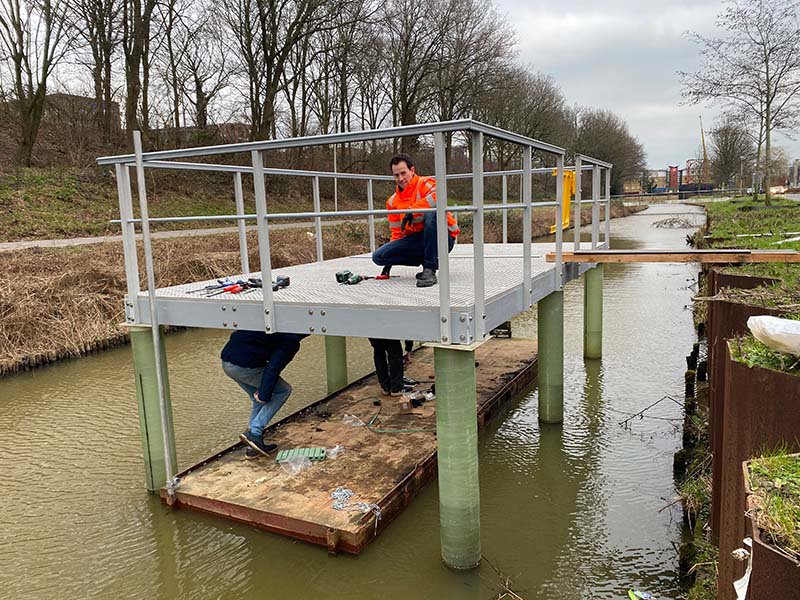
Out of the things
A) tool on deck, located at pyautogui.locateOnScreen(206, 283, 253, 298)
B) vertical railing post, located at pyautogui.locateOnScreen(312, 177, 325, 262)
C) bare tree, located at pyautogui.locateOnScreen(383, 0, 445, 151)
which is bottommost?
tool on deck, located at pyautogui.locateOnScreen(206, 283, 253, 298)

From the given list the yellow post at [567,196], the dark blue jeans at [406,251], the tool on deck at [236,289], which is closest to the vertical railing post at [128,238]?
the tool on deck at [236,289]

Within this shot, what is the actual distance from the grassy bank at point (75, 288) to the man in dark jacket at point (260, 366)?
6.30m

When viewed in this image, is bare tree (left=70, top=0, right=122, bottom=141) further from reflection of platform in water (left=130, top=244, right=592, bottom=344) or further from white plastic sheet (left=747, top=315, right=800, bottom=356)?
white plastic sheet (left=747, top=315, right=800, bottom=356)

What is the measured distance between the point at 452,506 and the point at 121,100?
85.5 feet

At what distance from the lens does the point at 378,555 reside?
476 centimetres

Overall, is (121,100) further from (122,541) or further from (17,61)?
(122,541)

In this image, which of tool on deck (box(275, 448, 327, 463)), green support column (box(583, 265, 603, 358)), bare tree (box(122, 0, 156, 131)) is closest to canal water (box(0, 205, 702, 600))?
green support column (box(583, 265, 603, 358))

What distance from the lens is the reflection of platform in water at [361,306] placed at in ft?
13.7

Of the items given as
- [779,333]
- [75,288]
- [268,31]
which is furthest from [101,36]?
[779,333]

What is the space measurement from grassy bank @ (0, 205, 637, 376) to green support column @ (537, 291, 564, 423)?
8.12m

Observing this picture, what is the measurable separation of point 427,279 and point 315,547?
2340mm

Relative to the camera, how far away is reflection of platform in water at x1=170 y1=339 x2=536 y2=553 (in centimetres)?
477

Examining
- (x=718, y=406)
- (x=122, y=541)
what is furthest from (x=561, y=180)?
(x=122, y=541)

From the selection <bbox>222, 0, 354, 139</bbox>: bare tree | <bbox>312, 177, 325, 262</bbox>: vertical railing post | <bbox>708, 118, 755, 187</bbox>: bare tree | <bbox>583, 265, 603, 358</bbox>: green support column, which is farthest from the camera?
<bbox>708, 118, 755, 187</bbox>: bare tree
